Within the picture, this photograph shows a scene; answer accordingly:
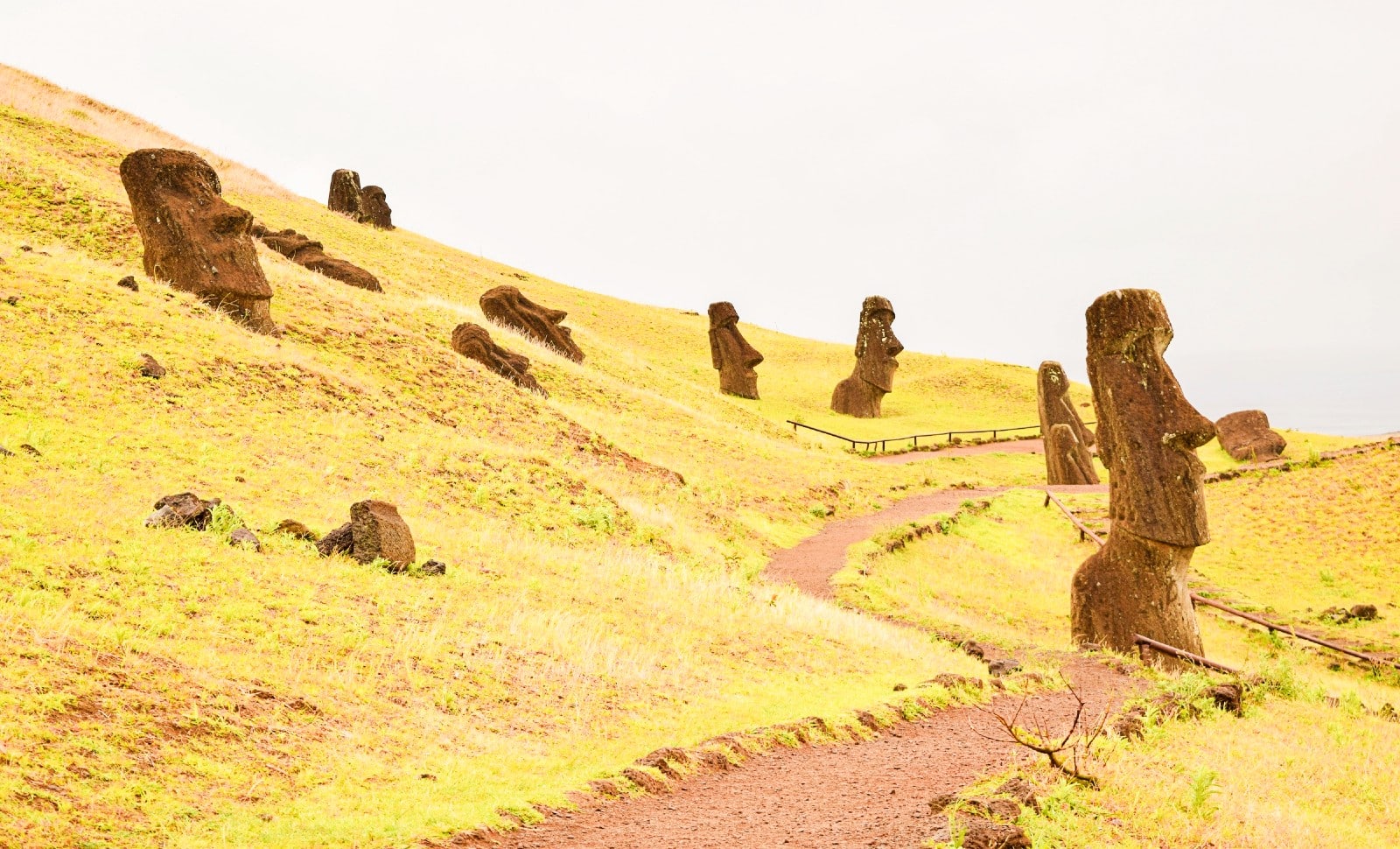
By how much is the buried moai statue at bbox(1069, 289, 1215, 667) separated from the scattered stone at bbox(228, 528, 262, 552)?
12797 mm

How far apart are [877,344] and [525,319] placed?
58.9ft

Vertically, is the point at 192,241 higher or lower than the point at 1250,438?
lower

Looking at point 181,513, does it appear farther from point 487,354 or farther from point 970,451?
point 970,451

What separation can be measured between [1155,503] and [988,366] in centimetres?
4731

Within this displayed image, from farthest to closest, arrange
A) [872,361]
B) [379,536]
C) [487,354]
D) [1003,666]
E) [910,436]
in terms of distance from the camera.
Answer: [872,361] < [910,436] < [487,354] < [1003,666] < [379,536]

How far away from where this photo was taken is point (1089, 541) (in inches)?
1108

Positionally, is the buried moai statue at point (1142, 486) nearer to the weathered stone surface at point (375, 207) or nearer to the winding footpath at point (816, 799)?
the winding footpath at point (816, 799)

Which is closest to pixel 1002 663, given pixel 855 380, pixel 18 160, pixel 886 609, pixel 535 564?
pixel 886 609

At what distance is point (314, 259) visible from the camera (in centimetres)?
3747

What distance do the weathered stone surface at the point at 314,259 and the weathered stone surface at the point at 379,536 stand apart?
2376 cm

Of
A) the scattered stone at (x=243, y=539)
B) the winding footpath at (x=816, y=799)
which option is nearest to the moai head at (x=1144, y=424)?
the winding footpath at (x=816, y=799)

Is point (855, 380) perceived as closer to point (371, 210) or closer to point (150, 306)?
point (371, 210)

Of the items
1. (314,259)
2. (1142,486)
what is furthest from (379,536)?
(314,259)

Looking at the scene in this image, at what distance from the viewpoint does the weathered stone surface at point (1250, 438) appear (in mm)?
40219
